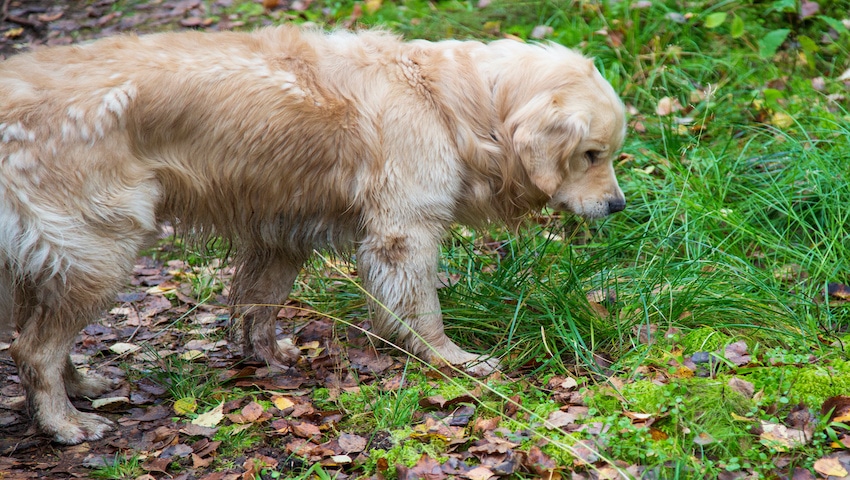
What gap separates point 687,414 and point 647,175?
2.48 meters

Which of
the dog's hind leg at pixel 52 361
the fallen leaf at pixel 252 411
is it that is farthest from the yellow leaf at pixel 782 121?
the dog's hind leg at pixel 52 361

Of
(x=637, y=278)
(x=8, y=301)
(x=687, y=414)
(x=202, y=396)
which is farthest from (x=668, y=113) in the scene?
(x=8, y=301)

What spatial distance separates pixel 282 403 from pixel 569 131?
1.90 metres

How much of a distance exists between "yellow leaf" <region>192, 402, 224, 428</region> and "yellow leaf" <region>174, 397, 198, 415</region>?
10 centimetres

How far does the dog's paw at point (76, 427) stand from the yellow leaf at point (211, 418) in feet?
1.37

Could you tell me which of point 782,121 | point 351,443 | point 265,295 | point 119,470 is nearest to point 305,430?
point 351,443

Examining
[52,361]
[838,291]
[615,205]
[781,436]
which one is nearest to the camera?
[781,436]

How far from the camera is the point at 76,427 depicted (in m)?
3.82

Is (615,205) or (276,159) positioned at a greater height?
(276,159)

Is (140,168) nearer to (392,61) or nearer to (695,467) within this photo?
(392,61)

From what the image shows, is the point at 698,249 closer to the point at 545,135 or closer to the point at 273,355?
the point at 545,135

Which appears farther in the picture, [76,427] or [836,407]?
[76,427]

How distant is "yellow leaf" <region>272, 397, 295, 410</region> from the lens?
402cm

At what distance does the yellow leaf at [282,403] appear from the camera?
13.2ft
